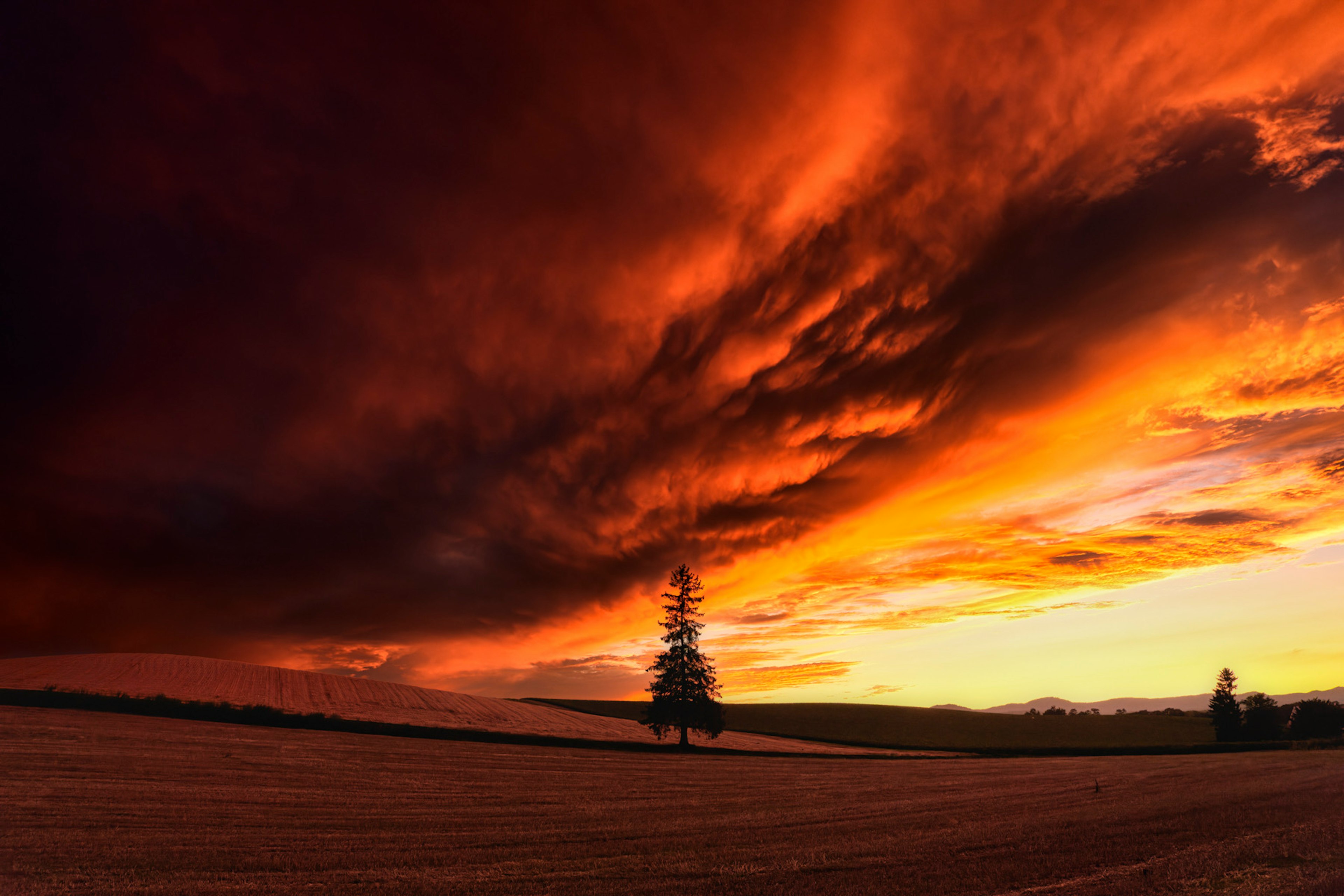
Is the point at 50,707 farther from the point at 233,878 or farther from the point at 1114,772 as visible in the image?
the point at 1114,772

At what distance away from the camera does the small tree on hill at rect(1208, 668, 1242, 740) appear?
80438mm

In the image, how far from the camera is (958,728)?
9262cm

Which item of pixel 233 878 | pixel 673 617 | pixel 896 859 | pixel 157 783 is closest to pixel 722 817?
pixel 896 859

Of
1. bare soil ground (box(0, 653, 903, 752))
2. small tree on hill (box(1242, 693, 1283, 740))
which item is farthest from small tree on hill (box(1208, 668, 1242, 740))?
bare soil ground (box(0, 653, 903, 752))

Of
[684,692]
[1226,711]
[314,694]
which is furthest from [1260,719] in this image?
[314,694]

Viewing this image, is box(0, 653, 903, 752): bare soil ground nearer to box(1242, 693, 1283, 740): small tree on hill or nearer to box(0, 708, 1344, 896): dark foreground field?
box(0, 708, 1344, 896): dark foreground field

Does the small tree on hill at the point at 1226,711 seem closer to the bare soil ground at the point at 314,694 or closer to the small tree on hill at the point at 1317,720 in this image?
the small tree on hill at the point at 1317,720

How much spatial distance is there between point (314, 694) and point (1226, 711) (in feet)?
374

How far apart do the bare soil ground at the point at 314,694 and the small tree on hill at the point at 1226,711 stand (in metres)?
52.9

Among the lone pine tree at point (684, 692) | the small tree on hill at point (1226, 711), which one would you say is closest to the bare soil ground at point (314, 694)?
the lone pine tree at point (684, 692)

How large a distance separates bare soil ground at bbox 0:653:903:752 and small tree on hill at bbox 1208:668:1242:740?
5293 centimetres

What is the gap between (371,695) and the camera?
74.4 m

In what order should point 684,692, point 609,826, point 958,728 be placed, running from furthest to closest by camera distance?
point 958,728
point 684,692
point 609,826

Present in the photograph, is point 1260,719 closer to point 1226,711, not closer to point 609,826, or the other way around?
point 1226,711
